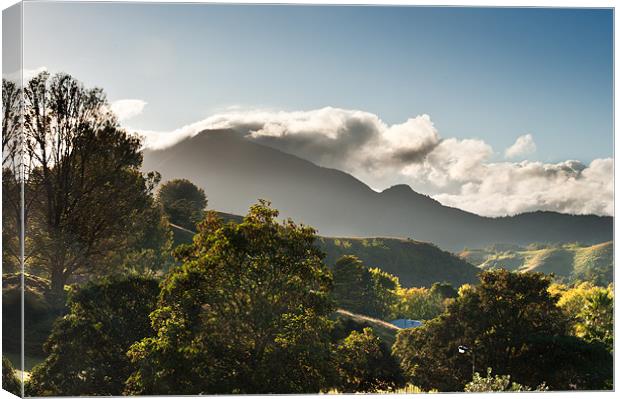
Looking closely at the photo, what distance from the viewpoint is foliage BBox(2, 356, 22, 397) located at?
1299 cm

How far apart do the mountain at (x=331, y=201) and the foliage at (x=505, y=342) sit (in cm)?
82

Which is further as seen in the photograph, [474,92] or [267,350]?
[474,92]

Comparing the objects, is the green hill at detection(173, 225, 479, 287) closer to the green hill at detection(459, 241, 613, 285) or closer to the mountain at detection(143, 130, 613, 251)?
the mountain at detection(143, 130, 613, 251)

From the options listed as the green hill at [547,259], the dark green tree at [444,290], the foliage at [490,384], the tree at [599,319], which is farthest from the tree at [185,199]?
the tree at [599,319]

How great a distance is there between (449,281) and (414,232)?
99 cm

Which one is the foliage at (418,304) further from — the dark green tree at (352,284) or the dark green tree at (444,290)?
the dark green tree at (352,284)

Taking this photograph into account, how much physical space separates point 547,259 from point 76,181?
24.6ft

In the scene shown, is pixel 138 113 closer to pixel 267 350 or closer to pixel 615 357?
pixel 267 350

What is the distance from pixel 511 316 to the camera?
1414 centimetres

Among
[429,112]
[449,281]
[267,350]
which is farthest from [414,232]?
[267,350]

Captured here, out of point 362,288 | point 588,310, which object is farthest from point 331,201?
point 588,310

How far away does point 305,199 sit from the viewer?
13.9 meters

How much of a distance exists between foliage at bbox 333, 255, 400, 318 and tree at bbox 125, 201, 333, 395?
10.6 inches

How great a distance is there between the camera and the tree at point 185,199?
13500 millimetres
